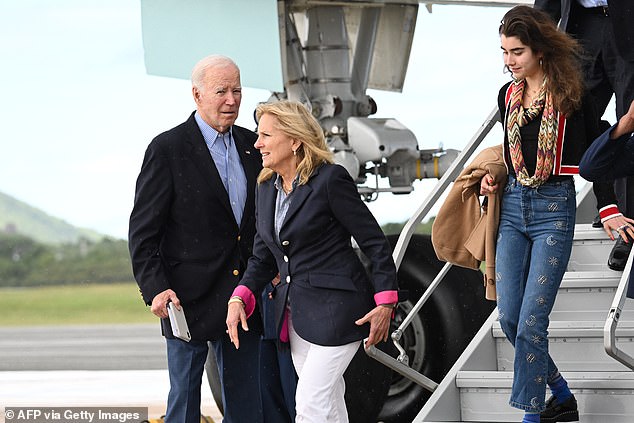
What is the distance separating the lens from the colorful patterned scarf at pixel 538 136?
4.47 metres

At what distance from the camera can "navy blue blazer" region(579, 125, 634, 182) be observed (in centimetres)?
391

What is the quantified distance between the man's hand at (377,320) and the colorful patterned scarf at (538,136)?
2.46 ft

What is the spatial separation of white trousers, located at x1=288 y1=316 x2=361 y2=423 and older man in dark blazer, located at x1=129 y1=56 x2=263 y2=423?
60 cm

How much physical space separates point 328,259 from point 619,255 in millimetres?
1672

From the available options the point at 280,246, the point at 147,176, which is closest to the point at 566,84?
the point at 280,246

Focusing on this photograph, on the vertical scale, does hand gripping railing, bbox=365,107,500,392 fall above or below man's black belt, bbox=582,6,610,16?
below

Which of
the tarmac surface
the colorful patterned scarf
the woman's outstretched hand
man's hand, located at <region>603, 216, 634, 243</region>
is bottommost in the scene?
the tarmac surface

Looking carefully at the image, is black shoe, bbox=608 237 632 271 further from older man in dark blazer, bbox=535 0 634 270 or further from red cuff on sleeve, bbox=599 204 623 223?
red cuff on sleeve, bbox=599 204 623 223

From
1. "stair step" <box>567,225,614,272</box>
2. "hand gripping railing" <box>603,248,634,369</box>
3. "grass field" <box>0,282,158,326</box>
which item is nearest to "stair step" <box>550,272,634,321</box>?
"stair step" <box>567,225,614,272</box>

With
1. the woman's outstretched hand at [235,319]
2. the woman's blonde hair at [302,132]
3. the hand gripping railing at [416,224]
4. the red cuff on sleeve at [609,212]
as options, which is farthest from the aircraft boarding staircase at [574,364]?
the woman's blonde hair at [302,132]

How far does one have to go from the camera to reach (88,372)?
40.1ft

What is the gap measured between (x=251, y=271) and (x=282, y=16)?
3.30m
